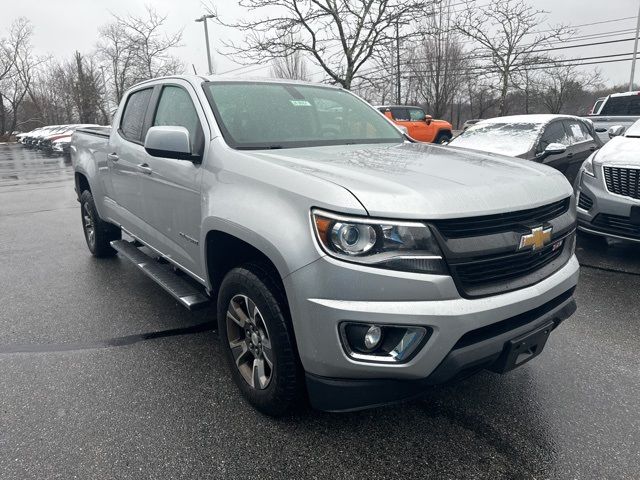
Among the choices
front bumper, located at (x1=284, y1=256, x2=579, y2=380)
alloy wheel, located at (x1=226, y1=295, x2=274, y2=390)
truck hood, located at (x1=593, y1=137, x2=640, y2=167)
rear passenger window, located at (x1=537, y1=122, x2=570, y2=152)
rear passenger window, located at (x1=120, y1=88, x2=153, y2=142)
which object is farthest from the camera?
rear passenger window, located at (x1=537, y1=122, x2=570, y2=152)

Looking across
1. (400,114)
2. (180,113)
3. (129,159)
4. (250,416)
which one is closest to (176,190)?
(180,113)

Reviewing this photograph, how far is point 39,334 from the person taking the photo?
11.9ft

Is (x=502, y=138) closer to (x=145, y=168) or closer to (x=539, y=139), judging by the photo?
(x=539, y=139)

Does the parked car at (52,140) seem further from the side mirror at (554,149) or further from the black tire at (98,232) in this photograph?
the side mirror at (554,149)

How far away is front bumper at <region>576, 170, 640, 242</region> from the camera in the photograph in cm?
488

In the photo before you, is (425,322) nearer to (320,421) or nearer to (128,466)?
(320,421)

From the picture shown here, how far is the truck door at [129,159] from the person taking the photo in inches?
152

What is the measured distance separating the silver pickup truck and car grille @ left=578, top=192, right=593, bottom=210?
297 centimetres

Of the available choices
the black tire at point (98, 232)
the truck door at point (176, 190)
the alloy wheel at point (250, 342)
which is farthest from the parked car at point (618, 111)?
the alloy wheel at point (250, 342)

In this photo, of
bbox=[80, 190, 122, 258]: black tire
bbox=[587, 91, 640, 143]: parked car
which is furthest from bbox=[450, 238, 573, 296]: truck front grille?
bbox=[587, 91, 640, 143]: parked car

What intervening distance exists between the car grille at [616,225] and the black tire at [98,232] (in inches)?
211

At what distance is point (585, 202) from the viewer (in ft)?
17.6

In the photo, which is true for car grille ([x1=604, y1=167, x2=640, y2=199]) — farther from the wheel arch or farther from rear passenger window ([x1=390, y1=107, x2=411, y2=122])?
rear passenger window ([x1=390, y1=107, x2=411, y2=122])

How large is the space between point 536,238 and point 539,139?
5.77 meters
